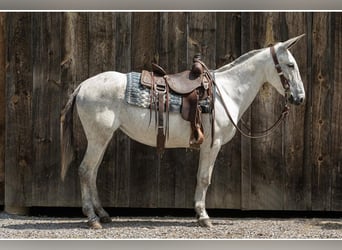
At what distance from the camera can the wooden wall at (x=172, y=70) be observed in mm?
7113

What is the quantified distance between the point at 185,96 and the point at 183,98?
27 millimetres

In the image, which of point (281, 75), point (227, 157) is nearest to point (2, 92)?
point (227, 157)

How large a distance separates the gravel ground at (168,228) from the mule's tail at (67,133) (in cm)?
60

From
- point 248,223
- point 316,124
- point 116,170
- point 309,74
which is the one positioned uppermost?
point 309,74

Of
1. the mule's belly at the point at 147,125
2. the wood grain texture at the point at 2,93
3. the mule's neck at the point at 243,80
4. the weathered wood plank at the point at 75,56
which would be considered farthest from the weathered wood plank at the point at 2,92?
the mule's neck at the point at 243,80

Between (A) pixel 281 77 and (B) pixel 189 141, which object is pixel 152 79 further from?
(A) pixel 281 77

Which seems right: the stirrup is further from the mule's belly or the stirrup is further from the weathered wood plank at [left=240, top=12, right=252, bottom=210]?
the weathered wood plank at [left=240, top=12, right=252, bottom=210]

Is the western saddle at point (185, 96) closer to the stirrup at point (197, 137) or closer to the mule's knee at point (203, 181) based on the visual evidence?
the stirrup at point (197, 137)

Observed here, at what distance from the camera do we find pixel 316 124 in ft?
23.4

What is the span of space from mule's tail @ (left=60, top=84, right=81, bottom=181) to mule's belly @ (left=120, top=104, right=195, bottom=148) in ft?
1.65

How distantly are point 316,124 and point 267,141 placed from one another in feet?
1.79

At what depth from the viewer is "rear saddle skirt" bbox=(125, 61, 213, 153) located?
634 centimetres

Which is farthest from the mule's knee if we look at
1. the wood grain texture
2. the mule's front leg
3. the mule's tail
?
the wood grain texture

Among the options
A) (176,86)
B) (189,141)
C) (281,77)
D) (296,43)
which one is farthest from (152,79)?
(296,43)
